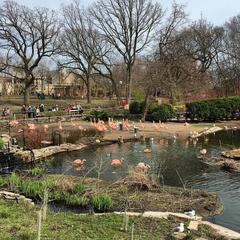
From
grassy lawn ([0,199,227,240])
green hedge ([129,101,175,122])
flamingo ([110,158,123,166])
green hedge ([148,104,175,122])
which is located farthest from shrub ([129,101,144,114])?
grassy lawn ([0,199,227,240])

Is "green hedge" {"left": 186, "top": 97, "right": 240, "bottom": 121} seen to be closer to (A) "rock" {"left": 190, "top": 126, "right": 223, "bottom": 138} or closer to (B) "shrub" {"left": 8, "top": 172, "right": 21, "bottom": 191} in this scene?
(A) "rock" {"left": 190, "top": 126, "right": 223, "bottom": 138}

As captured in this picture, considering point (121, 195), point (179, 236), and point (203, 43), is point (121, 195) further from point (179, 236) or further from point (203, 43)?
point (203, 43)

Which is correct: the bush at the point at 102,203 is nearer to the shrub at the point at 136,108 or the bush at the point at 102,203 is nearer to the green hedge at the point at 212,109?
the green hedge at the point at 212,109

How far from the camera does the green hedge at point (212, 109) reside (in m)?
48.3

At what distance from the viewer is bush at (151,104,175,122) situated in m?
47.2

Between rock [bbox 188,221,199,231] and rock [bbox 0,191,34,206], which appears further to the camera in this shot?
rock [bbox 0,191,34,206]

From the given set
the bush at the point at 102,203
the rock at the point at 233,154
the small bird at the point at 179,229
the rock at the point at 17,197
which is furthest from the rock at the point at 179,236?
the rock at the point at 233,154

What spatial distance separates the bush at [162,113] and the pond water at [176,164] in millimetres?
10315

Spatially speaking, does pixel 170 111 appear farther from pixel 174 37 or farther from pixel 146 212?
pixel 146 212

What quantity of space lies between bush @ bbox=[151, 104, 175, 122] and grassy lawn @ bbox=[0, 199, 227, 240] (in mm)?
33717

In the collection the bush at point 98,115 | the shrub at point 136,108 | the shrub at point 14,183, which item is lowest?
the shrub at point 14,183

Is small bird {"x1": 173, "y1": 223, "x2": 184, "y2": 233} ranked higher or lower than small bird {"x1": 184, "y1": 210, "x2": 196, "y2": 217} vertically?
higher

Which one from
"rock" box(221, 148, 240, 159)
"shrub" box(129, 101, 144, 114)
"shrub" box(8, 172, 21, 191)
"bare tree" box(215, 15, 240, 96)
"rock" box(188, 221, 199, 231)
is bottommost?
"rock" box(188, 221, 199, 231)

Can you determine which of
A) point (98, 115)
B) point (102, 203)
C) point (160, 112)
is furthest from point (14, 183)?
point (160, 112)
